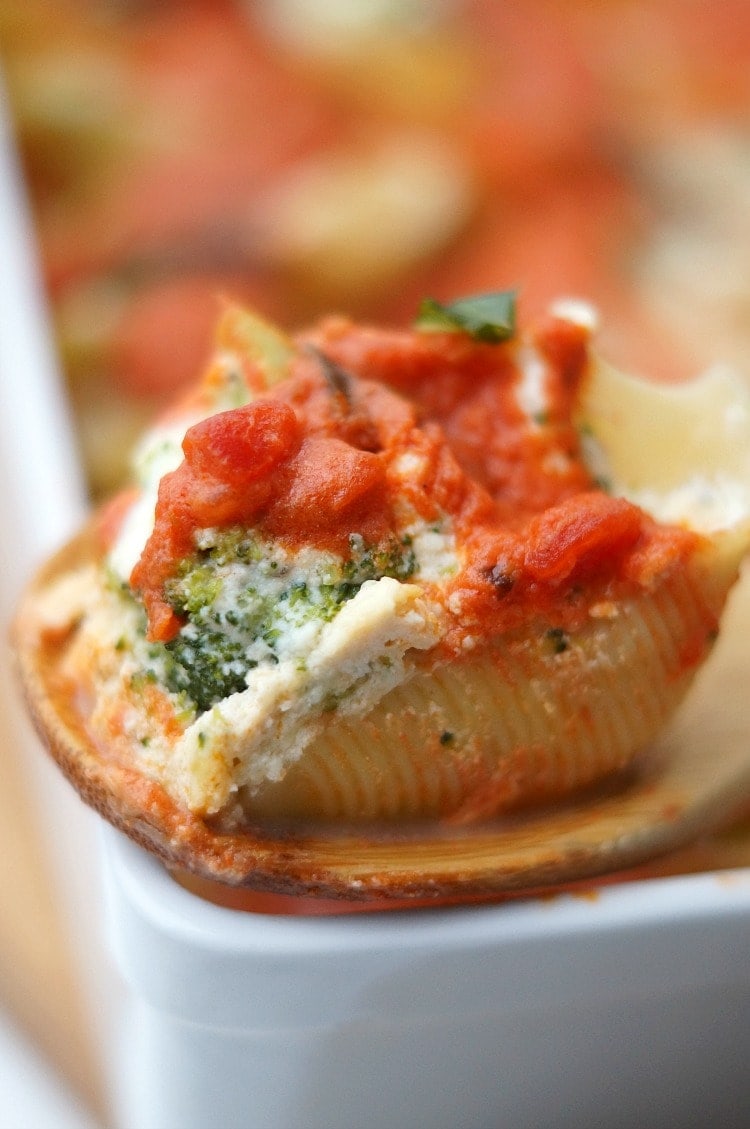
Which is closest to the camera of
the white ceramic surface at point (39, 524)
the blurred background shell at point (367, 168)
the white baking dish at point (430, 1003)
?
the white baking dish at point (430, 1003)

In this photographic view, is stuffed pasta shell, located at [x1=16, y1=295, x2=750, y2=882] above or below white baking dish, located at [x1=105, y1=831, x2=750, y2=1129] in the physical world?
above

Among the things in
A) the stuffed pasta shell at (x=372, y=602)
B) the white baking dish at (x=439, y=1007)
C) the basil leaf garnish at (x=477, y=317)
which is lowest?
the white baking dish at (x=439, y=1007)

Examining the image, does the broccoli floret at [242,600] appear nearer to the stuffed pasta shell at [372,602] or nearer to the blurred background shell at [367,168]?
the stuffed pasta shell at [372,602]

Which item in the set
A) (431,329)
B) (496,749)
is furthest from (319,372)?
(496,749)

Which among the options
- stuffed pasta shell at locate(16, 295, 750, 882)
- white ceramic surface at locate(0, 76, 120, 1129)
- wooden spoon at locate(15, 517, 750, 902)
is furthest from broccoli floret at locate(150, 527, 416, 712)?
white ceramic surface at locate(0, 76, 120, 1129)

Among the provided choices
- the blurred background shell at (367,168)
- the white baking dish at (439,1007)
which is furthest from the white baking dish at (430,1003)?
the blurred background shell at (367,168)

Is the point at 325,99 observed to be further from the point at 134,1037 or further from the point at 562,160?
the point at 134,1037

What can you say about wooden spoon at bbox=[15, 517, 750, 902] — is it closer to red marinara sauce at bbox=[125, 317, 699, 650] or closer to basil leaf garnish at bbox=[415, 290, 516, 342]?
red marinara sauce at bbox=[125, 317, 699, 650]
